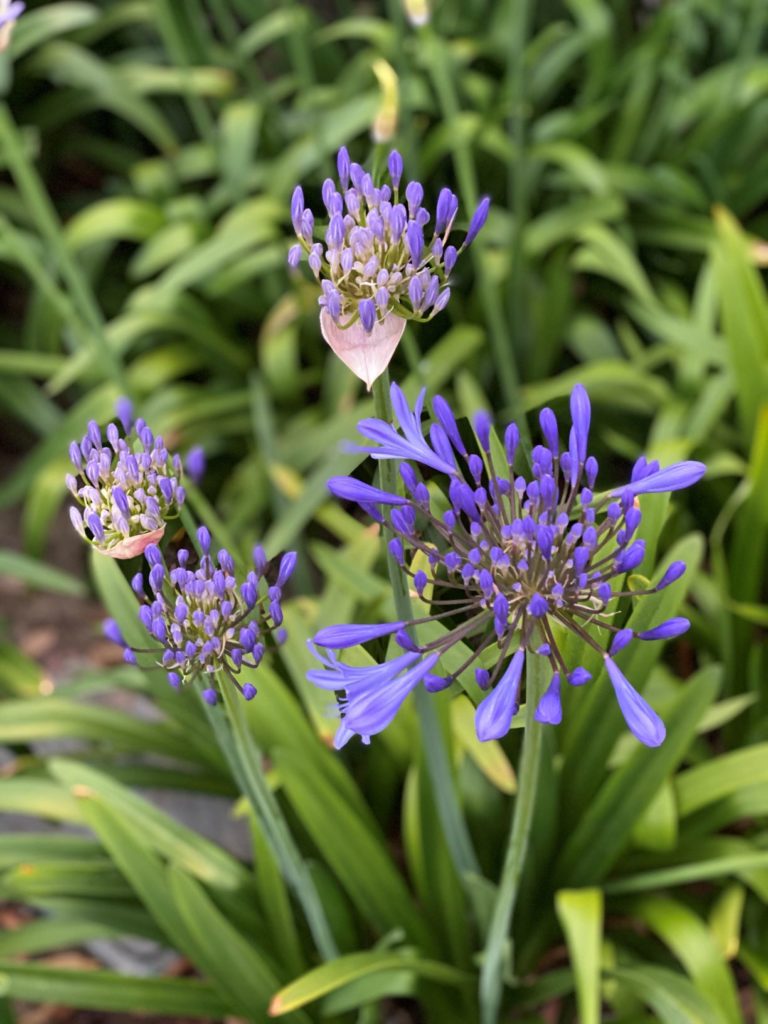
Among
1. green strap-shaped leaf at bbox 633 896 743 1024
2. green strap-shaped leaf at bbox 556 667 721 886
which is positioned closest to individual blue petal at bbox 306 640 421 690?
green strap-shaped leaf at bbox 556 667 721 886

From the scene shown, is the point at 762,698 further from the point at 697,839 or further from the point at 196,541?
the point at 196,541

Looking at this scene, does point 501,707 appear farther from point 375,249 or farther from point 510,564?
point 375,249

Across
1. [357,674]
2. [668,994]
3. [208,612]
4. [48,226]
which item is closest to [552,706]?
[357,674]

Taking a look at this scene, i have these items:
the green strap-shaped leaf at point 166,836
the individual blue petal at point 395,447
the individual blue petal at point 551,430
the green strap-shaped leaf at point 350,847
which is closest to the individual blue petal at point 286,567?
the individual blue petal at point 395,447

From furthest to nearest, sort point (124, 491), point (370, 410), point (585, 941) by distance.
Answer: point (370, 410) → point (585, 941) → point (124, 491)

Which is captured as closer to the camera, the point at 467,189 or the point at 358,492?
the point at 358,492

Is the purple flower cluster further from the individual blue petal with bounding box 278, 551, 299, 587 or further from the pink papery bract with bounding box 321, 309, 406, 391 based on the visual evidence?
the individual blue petal with bounding box 278, 551, 299, 587
